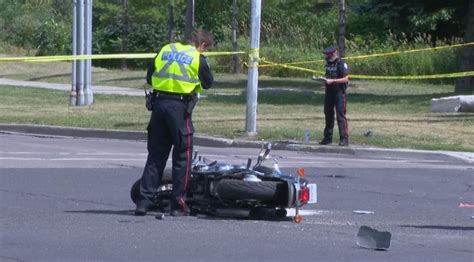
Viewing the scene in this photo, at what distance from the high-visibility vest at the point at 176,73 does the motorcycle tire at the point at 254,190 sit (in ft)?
A: 3.10

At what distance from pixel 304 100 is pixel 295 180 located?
17297 millimetres

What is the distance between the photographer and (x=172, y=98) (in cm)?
1029

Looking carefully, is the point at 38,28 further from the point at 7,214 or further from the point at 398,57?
the point at 7,214

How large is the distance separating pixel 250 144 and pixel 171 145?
8441 mm

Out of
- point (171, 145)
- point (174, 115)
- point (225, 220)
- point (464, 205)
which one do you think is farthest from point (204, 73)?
point (464, 205)

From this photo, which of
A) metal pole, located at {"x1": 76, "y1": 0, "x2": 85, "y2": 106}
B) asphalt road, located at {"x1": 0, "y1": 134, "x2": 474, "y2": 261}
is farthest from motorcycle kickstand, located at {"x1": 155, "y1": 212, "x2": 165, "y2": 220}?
metal pole, located at {"x1": 76, "y1": 0, "x2": 85, "y2": 106}

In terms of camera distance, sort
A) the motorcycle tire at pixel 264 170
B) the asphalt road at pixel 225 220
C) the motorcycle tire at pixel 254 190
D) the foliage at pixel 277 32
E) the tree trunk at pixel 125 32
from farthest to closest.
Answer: the tree trunk at pixel 125 32 → the foliage at pixel 277 32 → the motorcycle tire at pixel 264 170 → the motorcycle tire at pixel 254 190 → the asphalt road at pixel 225 220

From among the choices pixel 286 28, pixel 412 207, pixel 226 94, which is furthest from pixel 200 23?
pixel 412 207

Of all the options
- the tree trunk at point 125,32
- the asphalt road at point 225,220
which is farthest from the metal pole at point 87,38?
the tree trunk at point 125,32

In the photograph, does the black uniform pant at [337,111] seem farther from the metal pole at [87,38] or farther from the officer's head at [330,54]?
the metal pole at [87,38]

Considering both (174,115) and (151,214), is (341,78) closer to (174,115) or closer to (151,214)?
(151,214)

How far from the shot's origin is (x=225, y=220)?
1040 centimetres

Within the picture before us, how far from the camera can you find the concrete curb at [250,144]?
57.7ft

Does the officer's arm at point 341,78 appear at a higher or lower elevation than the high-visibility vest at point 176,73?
lower
